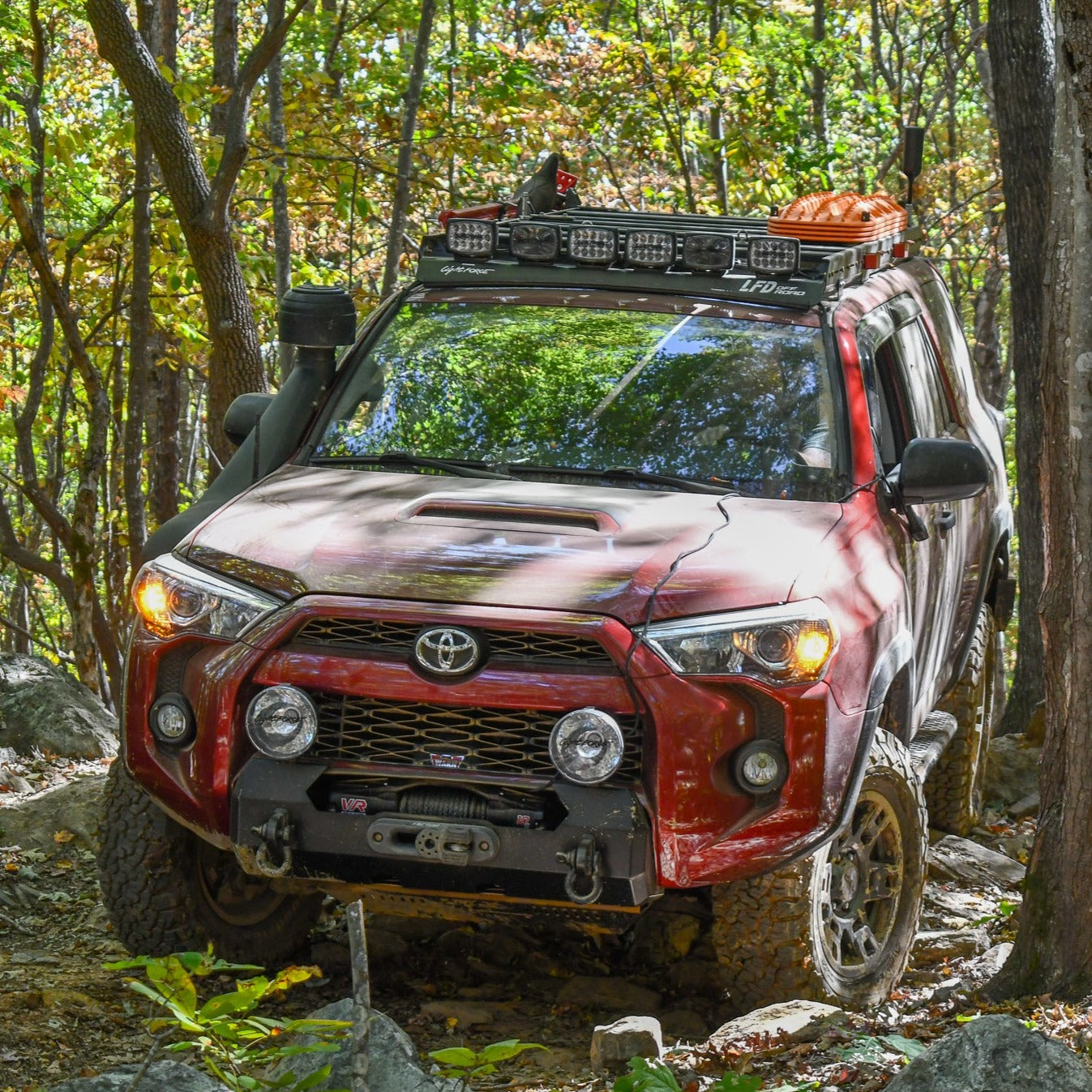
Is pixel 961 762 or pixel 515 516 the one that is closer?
pixel 515 516

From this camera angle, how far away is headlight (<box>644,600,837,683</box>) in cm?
404

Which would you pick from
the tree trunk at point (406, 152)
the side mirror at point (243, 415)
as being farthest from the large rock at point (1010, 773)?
the tree trunk at point (406, 152)

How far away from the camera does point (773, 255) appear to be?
18.0 feet

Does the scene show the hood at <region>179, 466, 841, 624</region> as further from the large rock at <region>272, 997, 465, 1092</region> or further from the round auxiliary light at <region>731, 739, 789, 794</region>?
the large rock at <region>272, 997, 465, 1092</region>

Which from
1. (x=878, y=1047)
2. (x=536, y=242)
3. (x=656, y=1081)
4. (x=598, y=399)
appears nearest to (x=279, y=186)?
(x=536, y=242)

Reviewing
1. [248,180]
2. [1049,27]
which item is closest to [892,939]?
[1049,27]

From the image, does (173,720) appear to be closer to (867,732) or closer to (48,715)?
(867,732)

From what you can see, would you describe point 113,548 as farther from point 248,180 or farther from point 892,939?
point 892,939

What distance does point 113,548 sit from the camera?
17.7m

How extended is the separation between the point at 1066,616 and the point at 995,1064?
1.55 metres

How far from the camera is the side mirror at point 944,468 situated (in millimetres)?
4863

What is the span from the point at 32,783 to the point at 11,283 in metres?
12.5

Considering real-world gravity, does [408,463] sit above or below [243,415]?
below

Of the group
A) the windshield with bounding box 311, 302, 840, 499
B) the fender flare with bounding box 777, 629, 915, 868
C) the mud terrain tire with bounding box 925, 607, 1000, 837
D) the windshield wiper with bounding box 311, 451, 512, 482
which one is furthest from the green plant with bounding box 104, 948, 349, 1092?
the mud terrain tire with bounding box 925, 607, 1000, 837
